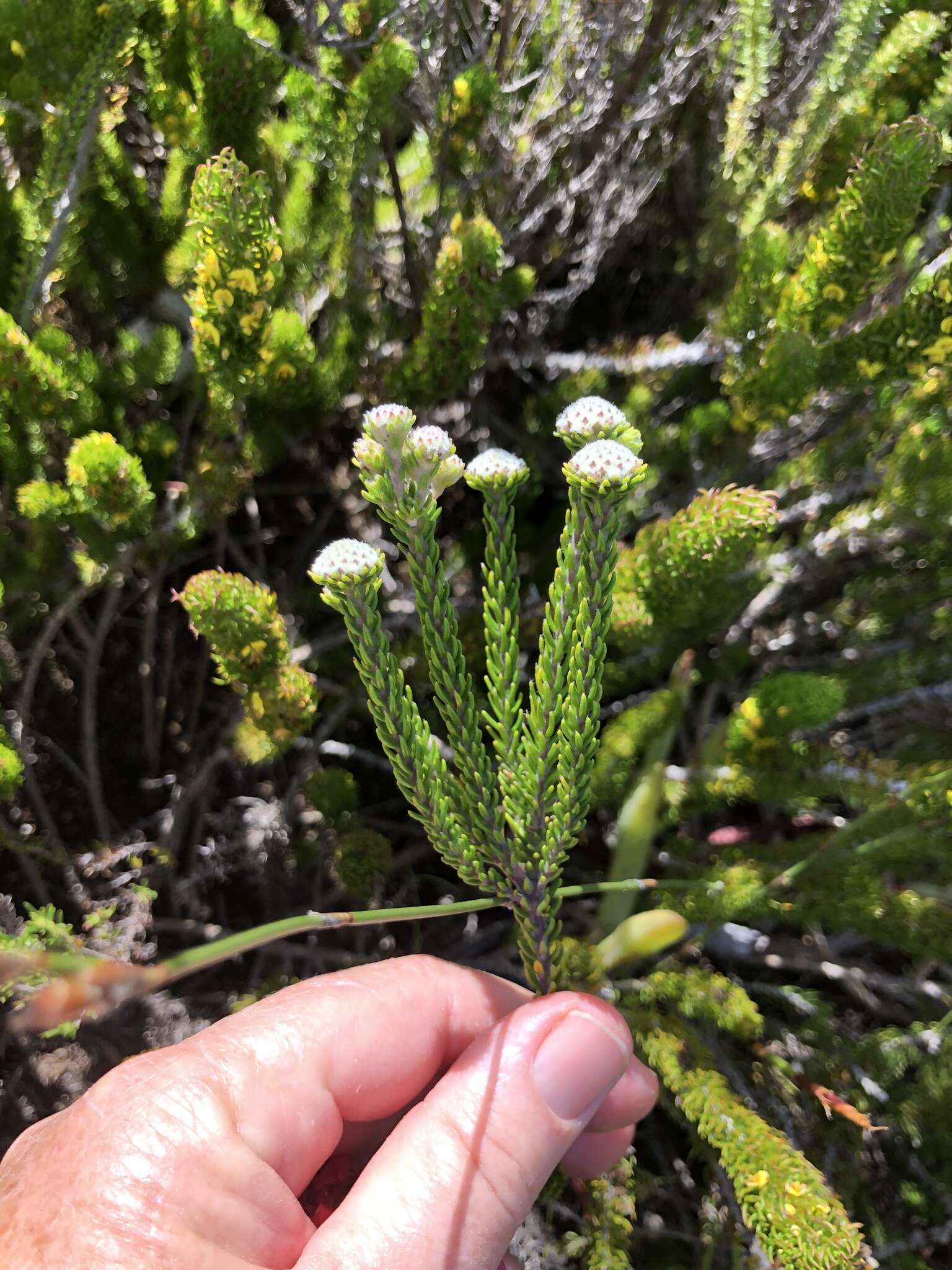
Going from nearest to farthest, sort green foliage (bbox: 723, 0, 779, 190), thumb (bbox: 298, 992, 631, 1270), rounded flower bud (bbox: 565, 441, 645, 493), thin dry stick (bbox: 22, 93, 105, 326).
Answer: rounded flower bud (bbox: 565, 441, 645, 493), thumb (bbox: 298, 992, 631, 1270), thin dry stick (bbox: 22, 93, 105, 326), green foliage (bbox: 723, 0, 779, 190)

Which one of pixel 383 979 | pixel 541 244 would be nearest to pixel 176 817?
pixel 383 979

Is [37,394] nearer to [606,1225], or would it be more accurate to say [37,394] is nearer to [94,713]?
[94,713]

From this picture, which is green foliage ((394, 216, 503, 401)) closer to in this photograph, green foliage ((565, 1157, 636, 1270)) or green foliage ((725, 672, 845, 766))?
green foliage ((725, 672, 845, 766))

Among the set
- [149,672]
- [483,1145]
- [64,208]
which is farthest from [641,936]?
[64,208]

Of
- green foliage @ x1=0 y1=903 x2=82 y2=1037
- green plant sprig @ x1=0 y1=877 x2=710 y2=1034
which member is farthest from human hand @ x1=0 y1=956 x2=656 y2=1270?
green plant sprig @ x1=0 y1=877 x2=710 y2=1034

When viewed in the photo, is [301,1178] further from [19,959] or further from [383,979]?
[19,959]
